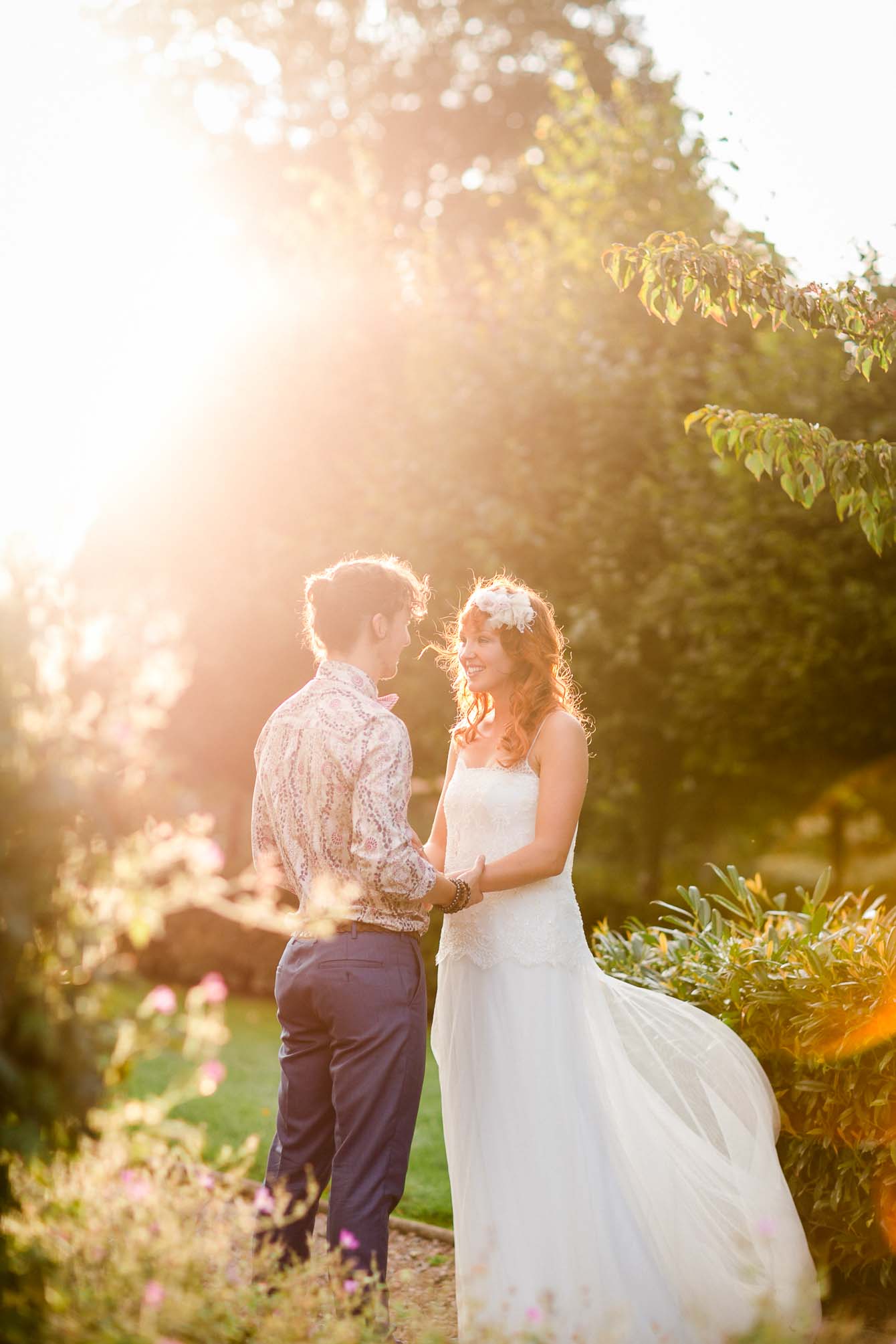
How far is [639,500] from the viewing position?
10914 millimetres

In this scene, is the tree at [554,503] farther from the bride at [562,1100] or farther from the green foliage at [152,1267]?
the green foliage at [152,1267]

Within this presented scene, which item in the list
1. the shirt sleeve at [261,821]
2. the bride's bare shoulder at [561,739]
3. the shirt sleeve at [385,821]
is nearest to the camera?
the shirt sleeve at [385,821]

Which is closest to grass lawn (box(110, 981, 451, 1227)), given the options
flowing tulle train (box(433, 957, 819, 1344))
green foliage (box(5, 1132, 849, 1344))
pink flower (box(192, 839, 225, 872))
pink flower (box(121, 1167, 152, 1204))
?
flowing tulle train (box(433, 957, 819, 1344))

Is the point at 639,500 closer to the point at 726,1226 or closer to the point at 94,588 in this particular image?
the point at 726,1226

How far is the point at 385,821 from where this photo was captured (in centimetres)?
355

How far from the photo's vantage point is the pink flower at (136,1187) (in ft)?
8.61

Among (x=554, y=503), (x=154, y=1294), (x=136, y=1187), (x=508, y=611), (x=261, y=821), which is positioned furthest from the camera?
(x=554, y=503)

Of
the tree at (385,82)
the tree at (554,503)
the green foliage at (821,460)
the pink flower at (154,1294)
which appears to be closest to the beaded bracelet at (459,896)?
the pink flower at (154,1294)

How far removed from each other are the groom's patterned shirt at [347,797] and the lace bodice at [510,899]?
551 millimetres

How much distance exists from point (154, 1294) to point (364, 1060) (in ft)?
4.47

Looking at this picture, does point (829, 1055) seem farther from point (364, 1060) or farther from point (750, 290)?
point (750, 290)

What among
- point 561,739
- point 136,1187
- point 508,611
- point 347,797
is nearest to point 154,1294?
point 136,1187

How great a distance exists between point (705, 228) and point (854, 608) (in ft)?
11.9

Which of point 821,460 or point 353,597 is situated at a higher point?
point 821,460
